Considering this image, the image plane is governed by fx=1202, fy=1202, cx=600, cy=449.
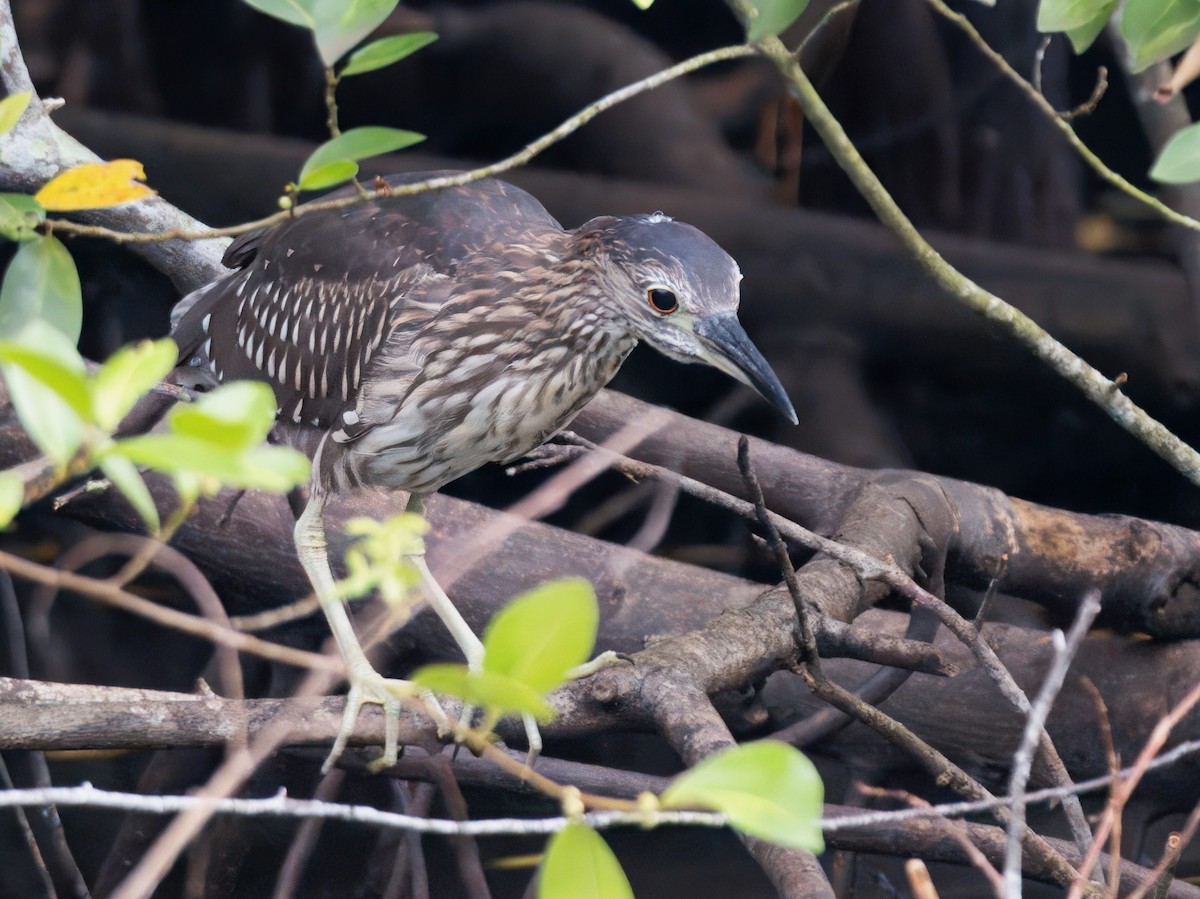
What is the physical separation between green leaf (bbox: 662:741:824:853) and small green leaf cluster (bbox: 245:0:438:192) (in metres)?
0.62

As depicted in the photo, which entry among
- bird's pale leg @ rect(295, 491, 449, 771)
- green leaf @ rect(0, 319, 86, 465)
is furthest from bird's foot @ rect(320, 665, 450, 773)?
green leaf @ rect(0, 319, 86, 465)

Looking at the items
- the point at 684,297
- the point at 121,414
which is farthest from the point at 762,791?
the point at 684,297

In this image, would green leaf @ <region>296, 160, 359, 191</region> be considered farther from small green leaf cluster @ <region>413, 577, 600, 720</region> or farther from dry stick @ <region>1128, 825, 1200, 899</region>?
dry stick @ <region>1128, 825, 1200, 899</region>

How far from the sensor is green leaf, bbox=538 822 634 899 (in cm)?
71

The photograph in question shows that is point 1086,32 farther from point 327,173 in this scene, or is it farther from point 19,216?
point 19,216

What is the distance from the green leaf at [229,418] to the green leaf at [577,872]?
0.31 meters

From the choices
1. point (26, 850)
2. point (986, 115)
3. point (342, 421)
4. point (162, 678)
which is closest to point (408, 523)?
point (342, 421)

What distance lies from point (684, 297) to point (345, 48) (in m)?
0.72

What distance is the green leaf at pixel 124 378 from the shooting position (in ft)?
2.02

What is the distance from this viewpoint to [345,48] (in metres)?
1.04

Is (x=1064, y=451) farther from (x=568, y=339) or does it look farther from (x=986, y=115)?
(x=568, y=339)

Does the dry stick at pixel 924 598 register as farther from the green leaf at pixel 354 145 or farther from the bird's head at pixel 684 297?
the green leaf at pixel 354 145

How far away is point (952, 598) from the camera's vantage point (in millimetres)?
2740

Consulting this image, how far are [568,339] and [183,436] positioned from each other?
136 cm
